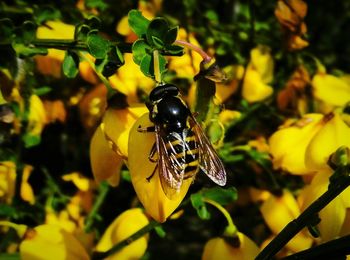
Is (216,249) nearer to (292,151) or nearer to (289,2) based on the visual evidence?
(292,151)

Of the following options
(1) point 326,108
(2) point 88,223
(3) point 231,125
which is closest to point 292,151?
(3) point 231,125

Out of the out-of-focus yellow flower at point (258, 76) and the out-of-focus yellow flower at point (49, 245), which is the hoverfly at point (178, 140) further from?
the out-of-focus yellow flower at point (258, 76)

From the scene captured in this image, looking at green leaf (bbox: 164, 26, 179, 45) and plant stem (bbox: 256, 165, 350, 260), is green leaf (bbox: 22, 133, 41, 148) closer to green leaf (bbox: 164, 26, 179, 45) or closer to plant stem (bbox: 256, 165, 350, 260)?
green leaf (bbox: 164, 26, 179, 45)

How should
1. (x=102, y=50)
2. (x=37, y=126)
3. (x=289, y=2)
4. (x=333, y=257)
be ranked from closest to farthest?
(x=333, y=257) < (x=102, y=50) < (x=37, y=126) < (x=289, y=2)

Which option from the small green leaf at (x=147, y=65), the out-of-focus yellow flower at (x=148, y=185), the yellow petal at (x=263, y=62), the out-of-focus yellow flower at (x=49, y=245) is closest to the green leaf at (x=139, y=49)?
the small green leaf at (x=147, y=65)

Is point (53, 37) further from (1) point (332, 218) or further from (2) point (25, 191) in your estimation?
(1) point (332, 218)

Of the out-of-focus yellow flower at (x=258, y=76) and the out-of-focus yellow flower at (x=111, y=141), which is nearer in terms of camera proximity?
the out-of-focus yellow flower at (x=111, y=141)

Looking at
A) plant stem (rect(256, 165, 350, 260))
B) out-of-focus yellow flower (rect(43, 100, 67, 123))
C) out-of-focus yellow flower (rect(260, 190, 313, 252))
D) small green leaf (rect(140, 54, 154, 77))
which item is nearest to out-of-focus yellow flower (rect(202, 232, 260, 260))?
out-of-focus yellow flower (rect(260, 190, 313, 252))

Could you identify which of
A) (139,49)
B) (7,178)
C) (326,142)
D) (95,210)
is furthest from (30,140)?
(326,142)
